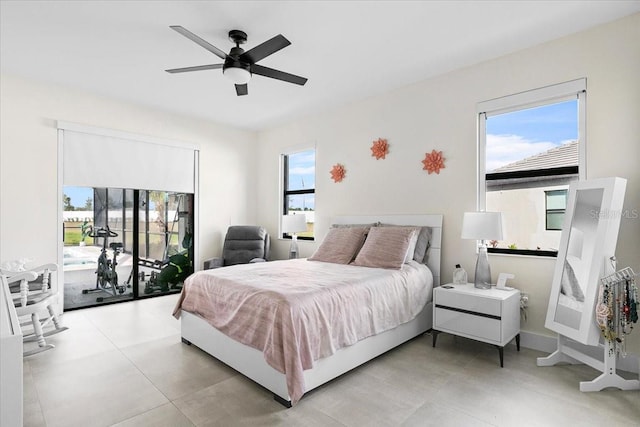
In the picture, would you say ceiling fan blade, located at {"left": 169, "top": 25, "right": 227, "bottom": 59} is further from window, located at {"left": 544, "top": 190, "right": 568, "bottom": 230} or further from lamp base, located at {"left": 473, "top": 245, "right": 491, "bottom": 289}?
window, located at {"left": 544, "top": 190, "right": 568, "bottom": 230}

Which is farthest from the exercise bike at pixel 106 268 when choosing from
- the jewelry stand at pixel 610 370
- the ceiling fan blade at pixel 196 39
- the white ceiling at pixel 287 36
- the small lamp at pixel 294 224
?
the jewelry stand at pixel 610 370

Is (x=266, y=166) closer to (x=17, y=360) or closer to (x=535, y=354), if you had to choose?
(x=535, y=354)

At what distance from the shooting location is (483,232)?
2967 millimetres

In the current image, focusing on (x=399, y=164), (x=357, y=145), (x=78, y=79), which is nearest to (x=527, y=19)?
(x=399, y=164)

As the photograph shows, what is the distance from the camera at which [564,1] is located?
2434 millimetres

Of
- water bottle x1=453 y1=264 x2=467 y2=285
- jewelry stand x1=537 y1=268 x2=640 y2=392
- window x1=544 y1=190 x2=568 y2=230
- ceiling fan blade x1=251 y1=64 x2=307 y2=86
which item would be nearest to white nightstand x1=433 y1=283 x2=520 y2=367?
water bottle x1=453 y1=264 x2=467 y2=285

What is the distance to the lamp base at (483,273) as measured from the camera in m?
3.03

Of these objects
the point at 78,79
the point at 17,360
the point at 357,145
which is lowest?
the point at 17,360

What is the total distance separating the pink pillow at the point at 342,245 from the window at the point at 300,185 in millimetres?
1102

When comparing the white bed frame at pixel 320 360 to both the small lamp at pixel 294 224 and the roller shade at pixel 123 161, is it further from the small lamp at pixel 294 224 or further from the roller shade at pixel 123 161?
the roller shade at pixel 123 161

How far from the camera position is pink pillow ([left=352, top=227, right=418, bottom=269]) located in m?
3.33

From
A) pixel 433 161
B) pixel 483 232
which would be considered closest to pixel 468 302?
pixel 483 232

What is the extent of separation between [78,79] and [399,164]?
3.86 meters

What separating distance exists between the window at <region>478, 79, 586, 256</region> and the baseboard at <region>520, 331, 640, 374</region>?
754 millimetres
